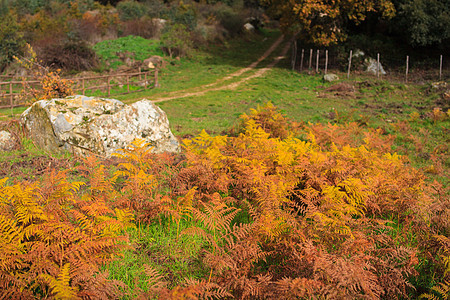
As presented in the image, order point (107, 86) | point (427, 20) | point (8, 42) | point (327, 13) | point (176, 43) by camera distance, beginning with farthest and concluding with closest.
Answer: point (176, 43) < point (8, 42) < point (327, 13) < point (427, 20) < point (107, 86)

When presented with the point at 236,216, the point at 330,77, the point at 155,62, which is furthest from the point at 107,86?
the point at 236,216

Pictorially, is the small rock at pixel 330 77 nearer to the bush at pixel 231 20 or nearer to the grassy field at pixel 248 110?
the grassy field at pixel 248 110

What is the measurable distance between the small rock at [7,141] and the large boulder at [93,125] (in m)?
0.41

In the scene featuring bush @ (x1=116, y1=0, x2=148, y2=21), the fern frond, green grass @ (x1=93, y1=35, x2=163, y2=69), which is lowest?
the fern frond

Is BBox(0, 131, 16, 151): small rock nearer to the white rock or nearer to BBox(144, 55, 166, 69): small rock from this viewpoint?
BBox(144, 55, 166, 69): small rock

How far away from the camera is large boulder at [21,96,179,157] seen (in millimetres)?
7066

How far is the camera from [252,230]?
3643 millimetres

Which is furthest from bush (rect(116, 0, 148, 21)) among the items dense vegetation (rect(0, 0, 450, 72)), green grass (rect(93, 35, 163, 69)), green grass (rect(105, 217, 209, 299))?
green grass (rect(105, 217, 209, 299))

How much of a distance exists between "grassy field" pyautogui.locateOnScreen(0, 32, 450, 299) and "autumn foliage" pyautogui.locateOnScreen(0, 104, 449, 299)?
19cm

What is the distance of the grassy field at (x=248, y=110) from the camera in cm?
372

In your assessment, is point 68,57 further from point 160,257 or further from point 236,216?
point 160,257

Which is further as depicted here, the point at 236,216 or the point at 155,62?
the point at 155,62

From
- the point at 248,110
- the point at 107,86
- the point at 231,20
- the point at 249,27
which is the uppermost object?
the point at 231,20

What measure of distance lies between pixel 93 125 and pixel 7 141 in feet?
6.25
